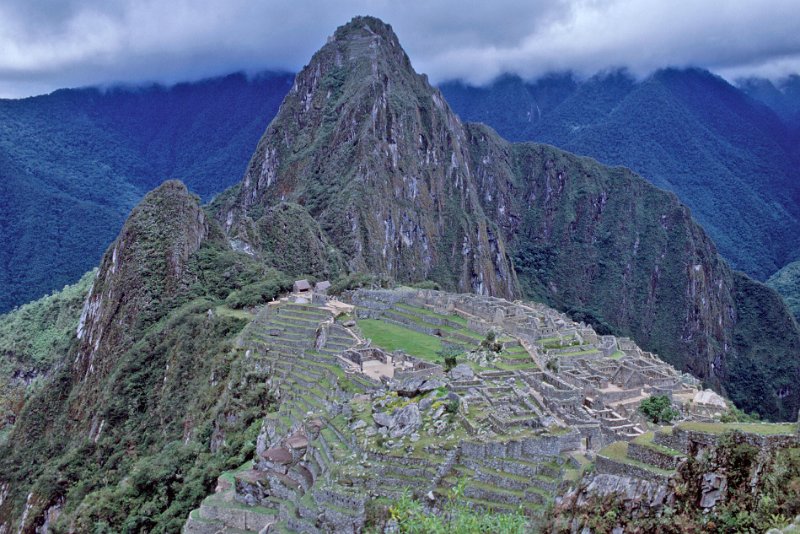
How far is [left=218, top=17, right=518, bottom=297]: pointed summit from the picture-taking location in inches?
5236

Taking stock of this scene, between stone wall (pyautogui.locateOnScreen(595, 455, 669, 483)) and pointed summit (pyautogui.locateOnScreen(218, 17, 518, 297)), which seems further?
pointed summit (pyautogui.locateOnScreen(218, 17, 518, 297))

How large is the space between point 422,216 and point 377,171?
→ 21114 mm

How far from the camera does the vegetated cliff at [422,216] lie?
136250 millimetres

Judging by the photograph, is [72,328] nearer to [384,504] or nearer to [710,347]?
[384,504]

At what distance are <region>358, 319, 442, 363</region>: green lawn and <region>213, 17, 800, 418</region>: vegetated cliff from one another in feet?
192

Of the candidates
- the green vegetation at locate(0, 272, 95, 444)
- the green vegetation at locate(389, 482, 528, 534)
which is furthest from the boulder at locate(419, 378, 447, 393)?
the green vegetation at locate(0, 272, 95, 444)

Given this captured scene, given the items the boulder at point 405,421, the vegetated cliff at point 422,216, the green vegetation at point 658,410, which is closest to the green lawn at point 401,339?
the green vegetation at point 658,410

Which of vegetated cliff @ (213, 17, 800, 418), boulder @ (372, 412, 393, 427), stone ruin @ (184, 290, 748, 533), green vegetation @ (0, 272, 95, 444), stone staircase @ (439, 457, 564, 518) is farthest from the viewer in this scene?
vegetated cliff @ (213, 17, 800, 418)

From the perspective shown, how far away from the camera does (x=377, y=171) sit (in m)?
138

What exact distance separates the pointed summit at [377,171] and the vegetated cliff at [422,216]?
0.29 metres

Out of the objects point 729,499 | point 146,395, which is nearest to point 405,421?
point 729,499

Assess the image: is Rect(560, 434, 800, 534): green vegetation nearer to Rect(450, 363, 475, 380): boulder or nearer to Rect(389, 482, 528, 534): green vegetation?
Rect(389, 482, 528, 534): green vegetation

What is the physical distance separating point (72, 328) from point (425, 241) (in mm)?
75038

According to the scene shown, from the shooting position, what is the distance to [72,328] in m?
95.7
